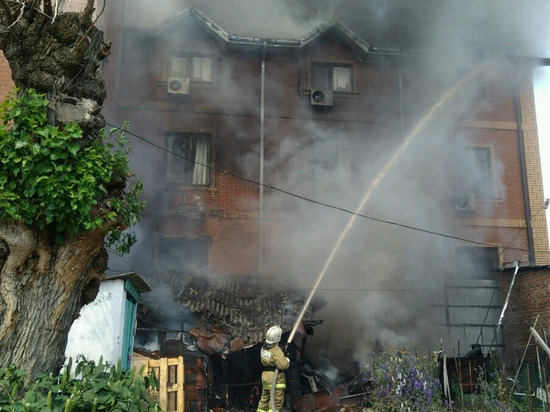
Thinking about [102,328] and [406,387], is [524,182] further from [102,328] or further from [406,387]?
[102,328]

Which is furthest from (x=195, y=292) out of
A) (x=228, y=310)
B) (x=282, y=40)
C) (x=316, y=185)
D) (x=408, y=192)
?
(x=282, y=40)

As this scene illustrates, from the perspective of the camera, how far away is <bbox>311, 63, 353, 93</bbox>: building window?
57.5ft

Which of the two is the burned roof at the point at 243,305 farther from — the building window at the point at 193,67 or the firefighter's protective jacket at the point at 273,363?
the building window at the point at 193,67

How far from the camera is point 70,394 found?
154 inches

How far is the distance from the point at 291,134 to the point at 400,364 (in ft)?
28.7

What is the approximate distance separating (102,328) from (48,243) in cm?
432

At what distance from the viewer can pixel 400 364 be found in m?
9.55

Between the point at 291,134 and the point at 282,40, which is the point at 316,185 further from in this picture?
the point at 282,40

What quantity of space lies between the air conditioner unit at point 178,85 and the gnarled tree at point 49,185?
37.2ft

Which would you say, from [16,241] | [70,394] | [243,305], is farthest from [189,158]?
[70,394]

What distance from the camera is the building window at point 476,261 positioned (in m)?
16.4

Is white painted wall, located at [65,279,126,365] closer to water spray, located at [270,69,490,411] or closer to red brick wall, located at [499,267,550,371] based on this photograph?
water spray, located at [270,69,490,411]

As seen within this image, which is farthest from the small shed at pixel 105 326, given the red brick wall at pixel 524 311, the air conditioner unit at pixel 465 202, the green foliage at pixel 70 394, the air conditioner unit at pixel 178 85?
the air conditioner unit at pixel 465 202

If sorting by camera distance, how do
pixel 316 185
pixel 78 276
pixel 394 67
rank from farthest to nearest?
pixel 394 67 → pixel 316 185 → pixel 78 276
